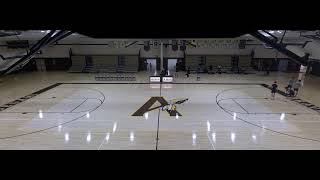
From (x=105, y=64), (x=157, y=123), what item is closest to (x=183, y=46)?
(x=105, y=64)

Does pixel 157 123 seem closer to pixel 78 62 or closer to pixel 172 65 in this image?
pixel 172 65

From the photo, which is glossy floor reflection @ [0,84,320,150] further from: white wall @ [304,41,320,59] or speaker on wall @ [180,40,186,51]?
speaker on wall @ [180,40,186,51]

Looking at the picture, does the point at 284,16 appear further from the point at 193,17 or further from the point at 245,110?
the point at 245,110

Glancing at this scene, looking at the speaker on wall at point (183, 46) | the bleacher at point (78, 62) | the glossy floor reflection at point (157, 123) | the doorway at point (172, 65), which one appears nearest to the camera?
the glossy floor reflection at point (157, 123)

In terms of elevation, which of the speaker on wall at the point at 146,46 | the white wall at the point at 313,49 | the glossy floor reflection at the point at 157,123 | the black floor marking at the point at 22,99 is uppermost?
the speaker on wall at the point at 146,46

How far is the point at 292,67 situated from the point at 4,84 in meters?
27.0

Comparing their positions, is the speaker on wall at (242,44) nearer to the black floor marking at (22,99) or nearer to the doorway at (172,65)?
the doorway at (172,65)

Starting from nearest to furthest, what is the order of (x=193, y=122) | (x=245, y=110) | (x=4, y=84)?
(x=193, y=122)
(x=245, y=110)
(x=4, y=84)

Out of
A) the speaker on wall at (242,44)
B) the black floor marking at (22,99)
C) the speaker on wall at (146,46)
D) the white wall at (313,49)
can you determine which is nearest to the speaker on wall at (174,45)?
the speaker on wall at (146,46)

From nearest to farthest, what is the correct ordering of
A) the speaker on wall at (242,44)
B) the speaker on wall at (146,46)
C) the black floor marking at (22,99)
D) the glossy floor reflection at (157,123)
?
the glossy floor reflection at (157,123), the black floor marking at (22,99), the speaker on wall at (242,44), the speaker on wall at (146,46)

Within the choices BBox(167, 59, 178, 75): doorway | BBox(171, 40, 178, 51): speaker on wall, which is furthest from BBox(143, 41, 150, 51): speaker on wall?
BBox(167, 59, 178, 75): doorway

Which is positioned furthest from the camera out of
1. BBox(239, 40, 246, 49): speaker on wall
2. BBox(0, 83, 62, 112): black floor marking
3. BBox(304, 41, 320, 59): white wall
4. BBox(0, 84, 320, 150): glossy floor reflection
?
BBox(239, 40, 246, 49): speaker on wall

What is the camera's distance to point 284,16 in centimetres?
209

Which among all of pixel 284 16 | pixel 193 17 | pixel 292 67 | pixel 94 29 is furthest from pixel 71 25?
pixel 292 67
